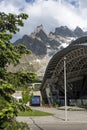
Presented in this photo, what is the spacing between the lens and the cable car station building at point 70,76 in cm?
9112

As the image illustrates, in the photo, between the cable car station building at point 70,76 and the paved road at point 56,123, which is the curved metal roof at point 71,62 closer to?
the cable car station building at point 70,76

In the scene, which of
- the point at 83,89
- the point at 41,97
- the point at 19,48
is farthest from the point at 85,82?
the point at 19,48

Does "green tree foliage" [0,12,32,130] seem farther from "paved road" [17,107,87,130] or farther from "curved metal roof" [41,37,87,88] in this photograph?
"curved metal roof" [41,37,87,88]

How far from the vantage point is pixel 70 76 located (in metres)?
109

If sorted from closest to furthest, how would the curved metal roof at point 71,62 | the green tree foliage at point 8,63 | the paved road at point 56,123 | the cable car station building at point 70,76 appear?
the green tree foliage at point 8,63 → the paved road at point 56,123 → the curved metal roof at point 71,62 → the cable car station building at point 70,76

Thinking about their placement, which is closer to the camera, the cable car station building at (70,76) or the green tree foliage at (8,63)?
the green tree foliage at (8,63)

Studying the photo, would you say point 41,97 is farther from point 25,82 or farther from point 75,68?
point 25,82

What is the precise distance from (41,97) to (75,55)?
32.5 metres

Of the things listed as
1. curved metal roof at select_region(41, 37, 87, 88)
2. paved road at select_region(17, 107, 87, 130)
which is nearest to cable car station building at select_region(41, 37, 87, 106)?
curved metal roof at select_region(41, 37, 87, 88)

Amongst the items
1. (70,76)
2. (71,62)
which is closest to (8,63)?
(71,62)

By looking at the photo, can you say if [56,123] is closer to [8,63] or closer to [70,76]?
[8,63]

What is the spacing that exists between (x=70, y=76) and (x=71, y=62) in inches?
454

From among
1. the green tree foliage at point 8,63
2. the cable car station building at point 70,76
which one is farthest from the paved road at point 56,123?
the cable car station building at point 70,76

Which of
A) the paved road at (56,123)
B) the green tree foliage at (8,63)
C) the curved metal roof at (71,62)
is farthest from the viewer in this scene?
the curved metal roof at (71,62)
